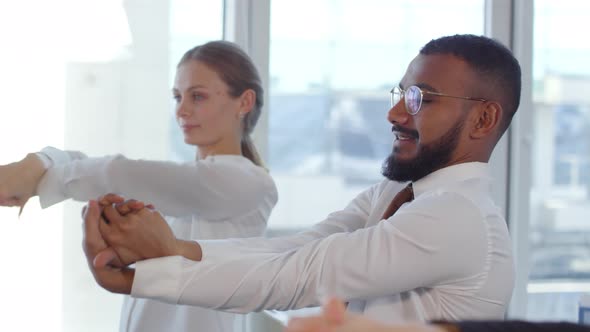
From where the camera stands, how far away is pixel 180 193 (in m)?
2.29

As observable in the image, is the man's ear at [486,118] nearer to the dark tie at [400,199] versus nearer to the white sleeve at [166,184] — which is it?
the dark tie at [400,199]

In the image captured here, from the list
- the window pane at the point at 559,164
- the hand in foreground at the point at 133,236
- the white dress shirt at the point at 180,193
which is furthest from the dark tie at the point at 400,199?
the window pane at the point at 559,164

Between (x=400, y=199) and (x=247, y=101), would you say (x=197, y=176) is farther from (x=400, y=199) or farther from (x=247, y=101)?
(x=400, y=199)

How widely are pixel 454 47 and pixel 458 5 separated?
2.26 meters

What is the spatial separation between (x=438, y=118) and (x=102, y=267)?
28.8 inches

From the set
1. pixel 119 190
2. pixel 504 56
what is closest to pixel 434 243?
pixel 504 56

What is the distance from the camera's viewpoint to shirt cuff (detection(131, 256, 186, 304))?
1537mm

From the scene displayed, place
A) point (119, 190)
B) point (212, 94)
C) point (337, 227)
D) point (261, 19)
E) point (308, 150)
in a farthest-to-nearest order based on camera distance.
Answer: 1. point (308, 150)
2. point (261, 19)
3. point (212, 94)
4. point (119, 190)
5. point (337, 227)

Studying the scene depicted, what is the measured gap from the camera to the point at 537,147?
13.3 feet

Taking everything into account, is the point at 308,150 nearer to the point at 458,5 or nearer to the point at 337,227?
the point at 458,5

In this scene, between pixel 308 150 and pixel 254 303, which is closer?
pixel 254 303

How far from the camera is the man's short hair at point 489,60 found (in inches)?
69.9

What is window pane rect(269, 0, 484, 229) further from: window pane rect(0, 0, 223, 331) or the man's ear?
the man's ear

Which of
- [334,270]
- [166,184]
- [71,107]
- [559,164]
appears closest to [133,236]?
[334,270]
